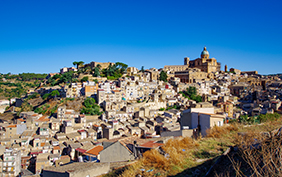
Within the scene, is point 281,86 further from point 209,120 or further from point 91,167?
point 91,167

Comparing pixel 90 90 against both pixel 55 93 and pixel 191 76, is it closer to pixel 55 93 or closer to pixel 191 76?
pixel 55 93

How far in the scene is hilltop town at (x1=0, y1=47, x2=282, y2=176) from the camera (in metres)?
8.32

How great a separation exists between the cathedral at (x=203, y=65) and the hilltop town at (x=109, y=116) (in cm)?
95

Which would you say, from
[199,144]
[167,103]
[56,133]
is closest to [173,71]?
[167,103]

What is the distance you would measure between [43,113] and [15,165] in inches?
414

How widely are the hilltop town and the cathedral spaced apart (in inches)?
37.5

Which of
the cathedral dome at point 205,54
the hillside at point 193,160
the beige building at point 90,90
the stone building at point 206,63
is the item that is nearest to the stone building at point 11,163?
the hillside at point 193,160

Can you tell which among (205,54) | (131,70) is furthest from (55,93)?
(205,54)

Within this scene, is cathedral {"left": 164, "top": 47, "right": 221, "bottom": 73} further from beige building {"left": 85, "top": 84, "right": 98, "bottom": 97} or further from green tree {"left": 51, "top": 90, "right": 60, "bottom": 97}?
green tree {"left": 51, "top": 90, "right": 60, "bottom": 97}

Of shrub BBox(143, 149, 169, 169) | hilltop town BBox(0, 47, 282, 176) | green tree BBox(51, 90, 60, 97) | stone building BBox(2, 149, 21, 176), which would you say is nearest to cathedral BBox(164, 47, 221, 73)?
hilltop town BBox(0, 47, 282, 176)

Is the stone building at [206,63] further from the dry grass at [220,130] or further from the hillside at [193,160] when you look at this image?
the hillside at [193,160]

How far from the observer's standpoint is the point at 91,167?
21.7ft

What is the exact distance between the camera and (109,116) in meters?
23.8

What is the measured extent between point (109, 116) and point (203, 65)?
3299cm
